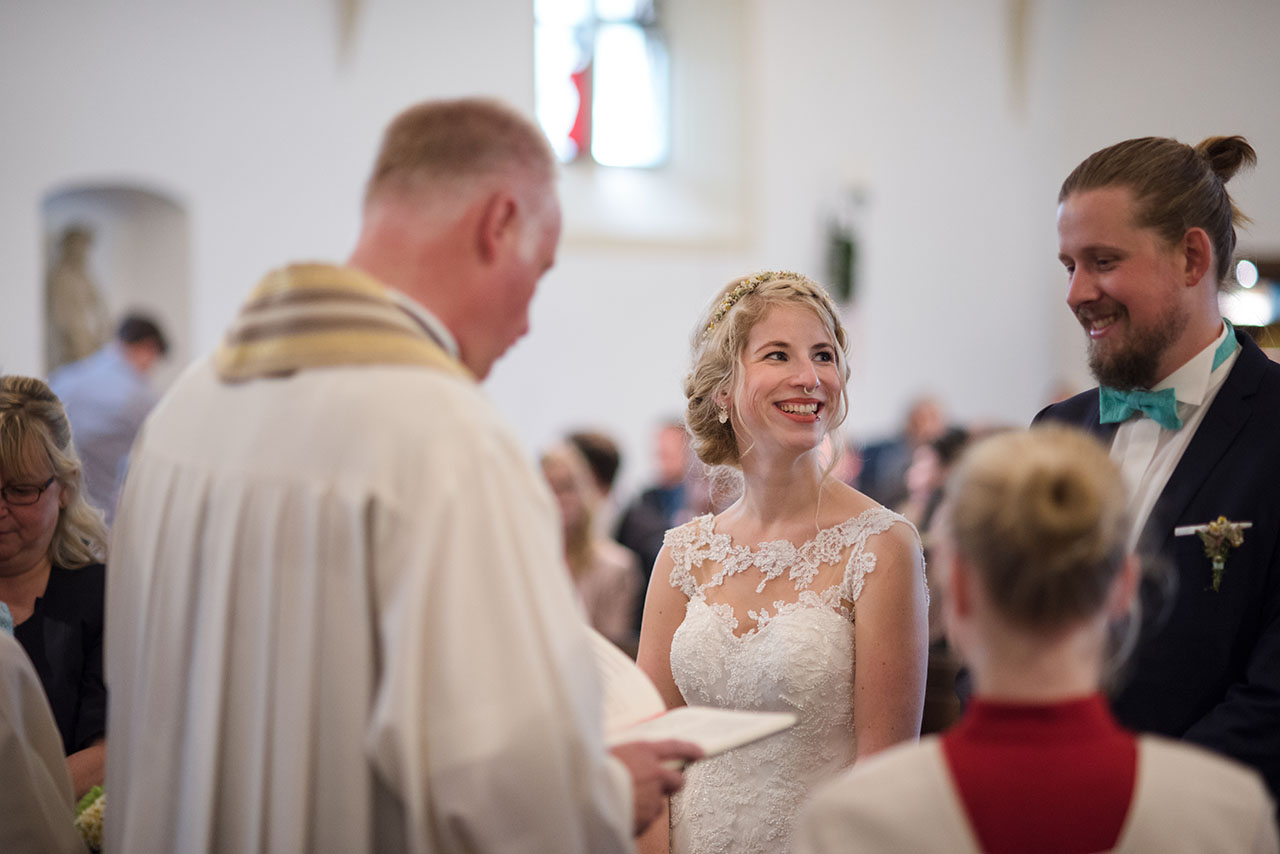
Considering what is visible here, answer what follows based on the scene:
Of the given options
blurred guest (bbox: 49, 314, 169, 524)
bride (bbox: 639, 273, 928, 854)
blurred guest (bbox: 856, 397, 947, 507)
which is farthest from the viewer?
blurred guest (bbox: 856, 397, 947, 507)

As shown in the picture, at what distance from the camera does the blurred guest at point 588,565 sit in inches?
232

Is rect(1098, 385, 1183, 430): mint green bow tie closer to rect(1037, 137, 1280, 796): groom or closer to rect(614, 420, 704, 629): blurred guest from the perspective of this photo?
rect(1037, 137, 1280, 796): groom

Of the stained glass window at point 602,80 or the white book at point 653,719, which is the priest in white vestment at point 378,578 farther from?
the stained glass window at point 602,80

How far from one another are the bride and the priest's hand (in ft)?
2.93

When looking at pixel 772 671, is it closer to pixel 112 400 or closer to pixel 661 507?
pixel 661 507

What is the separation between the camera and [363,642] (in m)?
1.73

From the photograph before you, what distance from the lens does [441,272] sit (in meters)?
1.91

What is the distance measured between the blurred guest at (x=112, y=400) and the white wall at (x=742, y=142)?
1261 mm

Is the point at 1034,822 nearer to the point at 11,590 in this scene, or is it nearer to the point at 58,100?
the point at 11,590

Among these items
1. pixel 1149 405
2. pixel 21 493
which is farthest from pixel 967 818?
pixel 21 493

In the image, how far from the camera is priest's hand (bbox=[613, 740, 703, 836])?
185cm

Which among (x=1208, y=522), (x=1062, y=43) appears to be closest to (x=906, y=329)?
(x=1062, y=43)

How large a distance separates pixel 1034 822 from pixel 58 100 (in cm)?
1014

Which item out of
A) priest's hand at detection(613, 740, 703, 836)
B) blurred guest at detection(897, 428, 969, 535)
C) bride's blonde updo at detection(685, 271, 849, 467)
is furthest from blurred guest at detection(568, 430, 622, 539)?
priest's hand at detection(613, 740, 703, 836)
